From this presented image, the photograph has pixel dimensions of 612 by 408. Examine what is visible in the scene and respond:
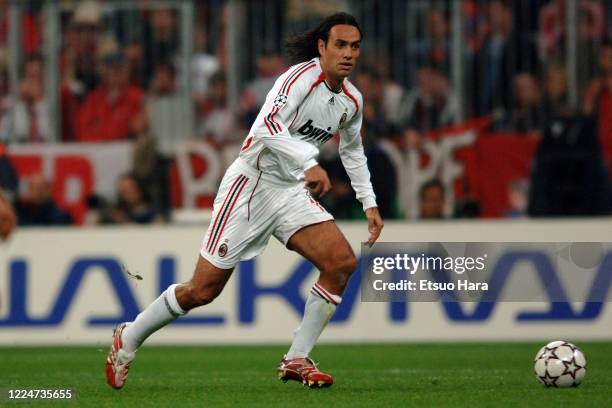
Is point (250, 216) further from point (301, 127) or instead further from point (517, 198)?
point (517, 198)

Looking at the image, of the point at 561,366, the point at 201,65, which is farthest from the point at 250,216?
the point at 201,65

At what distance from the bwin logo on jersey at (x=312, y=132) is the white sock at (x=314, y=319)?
0.98 metres

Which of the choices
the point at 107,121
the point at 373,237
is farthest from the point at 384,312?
the point at 373,237

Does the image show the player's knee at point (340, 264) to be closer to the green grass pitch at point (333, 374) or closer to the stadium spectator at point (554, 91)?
the green grass pitch at point (333, 374)

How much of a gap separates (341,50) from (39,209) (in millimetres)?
7732

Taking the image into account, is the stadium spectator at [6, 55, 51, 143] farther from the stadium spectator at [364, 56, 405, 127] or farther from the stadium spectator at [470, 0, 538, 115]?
the stadium spectator at [470, 0, 538, 115]

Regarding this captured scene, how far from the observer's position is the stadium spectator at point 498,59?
1570cm

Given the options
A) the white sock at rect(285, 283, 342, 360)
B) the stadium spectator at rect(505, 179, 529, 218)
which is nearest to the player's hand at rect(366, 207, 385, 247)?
the white sock at rect(285, 283, 342, 360)

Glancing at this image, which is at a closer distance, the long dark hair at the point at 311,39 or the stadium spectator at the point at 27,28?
the long dark hair at the point at 311,39

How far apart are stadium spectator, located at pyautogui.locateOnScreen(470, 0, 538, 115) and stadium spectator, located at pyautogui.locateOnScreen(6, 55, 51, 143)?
16.9ft

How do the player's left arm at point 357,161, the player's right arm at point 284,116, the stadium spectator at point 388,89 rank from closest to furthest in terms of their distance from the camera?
the player's right arm at point 284,116, the player's left arm at point 357,161, the stadium spectator at point 388,89

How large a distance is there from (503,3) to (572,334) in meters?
3.95

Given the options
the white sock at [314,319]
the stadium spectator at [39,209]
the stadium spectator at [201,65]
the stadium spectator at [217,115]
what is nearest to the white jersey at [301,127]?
the white sock at [314,319]

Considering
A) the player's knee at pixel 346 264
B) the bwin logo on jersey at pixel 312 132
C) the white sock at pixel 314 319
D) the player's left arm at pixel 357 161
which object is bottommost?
the white sock at pixel 314 319
